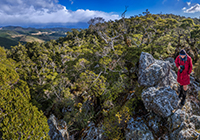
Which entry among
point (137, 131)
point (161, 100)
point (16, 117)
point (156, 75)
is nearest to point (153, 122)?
point (137, 131)

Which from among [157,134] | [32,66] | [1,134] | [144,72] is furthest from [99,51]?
[32,66]

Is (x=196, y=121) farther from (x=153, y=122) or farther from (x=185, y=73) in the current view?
(x=185, y=73)

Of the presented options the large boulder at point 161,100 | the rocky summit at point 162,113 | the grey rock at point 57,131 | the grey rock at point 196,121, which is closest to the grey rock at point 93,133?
the rocky summit at point 162,113

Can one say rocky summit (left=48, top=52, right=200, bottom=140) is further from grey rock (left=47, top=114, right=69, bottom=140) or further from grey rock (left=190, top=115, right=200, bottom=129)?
grey rock (left=47, top=114, right=69, bottom=140)

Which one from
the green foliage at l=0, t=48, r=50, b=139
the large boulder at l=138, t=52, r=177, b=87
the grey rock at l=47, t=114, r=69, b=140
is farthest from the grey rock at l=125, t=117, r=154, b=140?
the grey rock at l=47, t=114, r=69, b=140

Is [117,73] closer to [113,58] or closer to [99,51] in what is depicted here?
[113,58]
